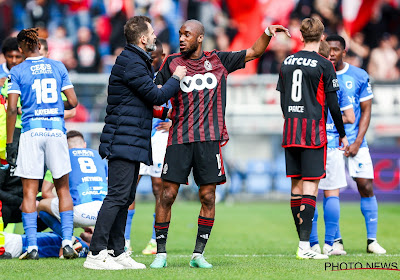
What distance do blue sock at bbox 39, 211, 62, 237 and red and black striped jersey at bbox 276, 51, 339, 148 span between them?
2.70 metres

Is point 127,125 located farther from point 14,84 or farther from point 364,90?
point 364,90

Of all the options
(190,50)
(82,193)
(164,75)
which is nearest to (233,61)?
(190,50)

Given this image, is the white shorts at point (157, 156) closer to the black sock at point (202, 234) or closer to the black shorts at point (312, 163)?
the black shorts at point (312, 163)

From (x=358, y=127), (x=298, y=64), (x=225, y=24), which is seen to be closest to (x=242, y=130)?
(x=225, y=24)

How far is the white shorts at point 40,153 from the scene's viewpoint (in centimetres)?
789

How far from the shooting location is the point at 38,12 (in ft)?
66.9

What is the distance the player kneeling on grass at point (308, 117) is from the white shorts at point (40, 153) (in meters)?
2.34

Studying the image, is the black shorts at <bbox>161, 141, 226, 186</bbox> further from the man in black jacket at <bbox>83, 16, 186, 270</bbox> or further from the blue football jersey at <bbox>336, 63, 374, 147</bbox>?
the blue football jersey at <bbox>336, 63, 374, 147</bbox>

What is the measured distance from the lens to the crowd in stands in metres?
19.8

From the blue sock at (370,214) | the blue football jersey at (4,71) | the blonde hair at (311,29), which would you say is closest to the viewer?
the blonde hair at (311,29)

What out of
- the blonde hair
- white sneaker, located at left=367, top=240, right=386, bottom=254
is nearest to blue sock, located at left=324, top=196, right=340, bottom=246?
white sneaker, located at left=367, top=240, right=386, bottom=254

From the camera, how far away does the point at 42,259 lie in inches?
310

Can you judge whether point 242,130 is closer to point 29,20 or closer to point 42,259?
point 29,20

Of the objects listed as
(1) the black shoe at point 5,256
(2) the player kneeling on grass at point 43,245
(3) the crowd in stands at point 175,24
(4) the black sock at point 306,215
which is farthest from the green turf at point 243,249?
(3) the crowd in stands at point 175,24
